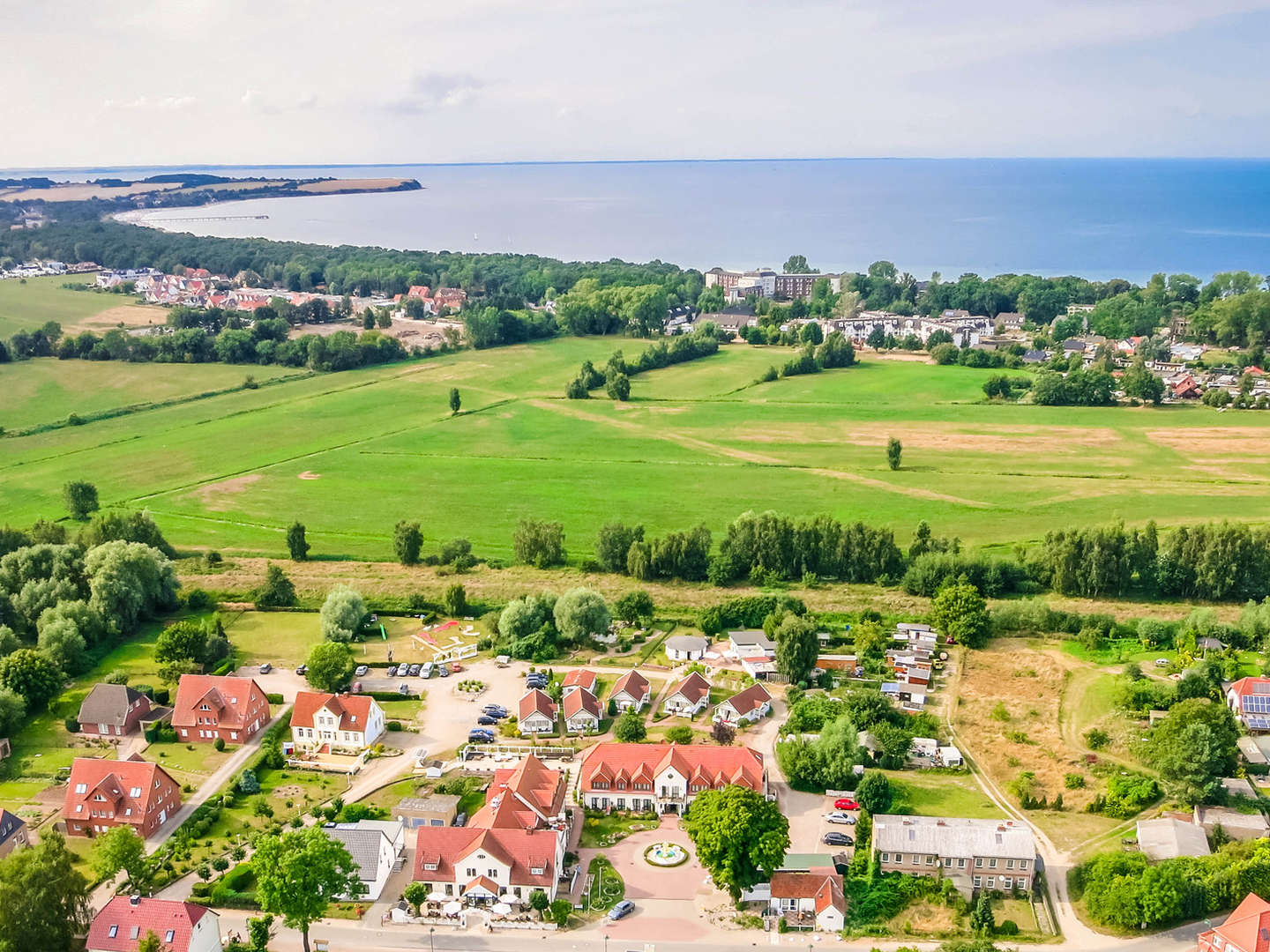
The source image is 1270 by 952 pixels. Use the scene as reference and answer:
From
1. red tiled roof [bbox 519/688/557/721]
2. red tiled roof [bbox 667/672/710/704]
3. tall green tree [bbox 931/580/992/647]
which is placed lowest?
red tiled roof [bbox 519/688/557/721]

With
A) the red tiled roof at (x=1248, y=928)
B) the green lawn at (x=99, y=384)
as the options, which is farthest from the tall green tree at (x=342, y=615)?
the green lawn at (x=99, y=384)

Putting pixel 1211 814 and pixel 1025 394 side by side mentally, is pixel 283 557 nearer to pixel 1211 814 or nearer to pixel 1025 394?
pixel 1211 814

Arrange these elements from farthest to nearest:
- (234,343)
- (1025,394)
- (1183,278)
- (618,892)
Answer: (1183,278) < (234,343) < (1025,394) < (618,892)

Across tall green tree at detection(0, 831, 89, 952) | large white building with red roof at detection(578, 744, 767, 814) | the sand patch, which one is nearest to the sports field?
the sand patch

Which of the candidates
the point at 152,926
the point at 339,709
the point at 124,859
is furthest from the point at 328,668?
the point at 152,926

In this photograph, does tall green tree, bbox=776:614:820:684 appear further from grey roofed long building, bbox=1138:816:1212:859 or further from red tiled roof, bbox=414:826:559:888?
red tiled roof, bbox=414:826:559:888

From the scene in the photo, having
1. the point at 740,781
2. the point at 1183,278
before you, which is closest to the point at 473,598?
the point at 740,781
